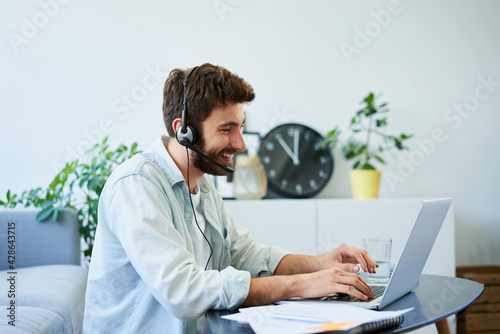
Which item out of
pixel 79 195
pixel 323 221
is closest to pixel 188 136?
pixel 323 221

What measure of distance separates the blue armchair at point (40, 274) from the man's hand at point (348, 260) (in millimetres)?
809

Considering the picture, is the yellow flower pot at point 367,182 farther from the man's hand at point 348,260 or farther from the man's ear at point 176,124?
the man's ear at point 176,124

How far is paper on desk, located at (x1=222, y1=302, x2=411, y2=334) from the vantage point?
0.79m

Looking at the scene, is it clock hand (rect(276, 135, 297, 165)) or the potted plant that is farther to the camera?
clock hand (rect(276, 135, 297, 165))

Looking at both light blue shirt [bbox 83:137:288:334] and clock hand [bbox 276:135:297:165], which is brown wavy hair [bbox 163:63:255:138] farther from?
clock hand [bbox 276:135:297:165]

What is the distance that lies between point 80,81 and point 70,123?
247 mm

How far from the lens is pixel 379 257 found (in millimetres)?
1302

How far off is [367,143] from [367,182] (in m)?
0.29

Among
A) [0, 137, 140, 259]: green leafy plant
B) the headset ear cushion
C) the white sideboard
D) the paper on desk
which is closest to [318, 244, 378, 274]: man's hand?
the paper on desk

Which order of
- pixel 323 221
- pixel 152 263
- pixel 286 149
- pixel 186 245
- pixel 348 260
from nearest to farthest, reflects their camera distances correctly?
pixel 152 263, pixel 186 245, pixel 348 260, pixel 323 221, pixel 286 149

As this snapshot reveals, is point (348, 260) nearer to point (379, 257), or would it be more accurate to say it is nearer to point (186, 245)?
point (379, 257)

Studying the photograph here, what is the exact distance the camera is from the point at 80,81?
2801mm

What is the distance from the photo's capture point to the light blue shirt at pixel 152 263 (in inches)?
39.4

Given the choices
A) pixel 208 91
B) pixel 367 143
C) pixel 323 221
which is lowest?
pixel 323 221
